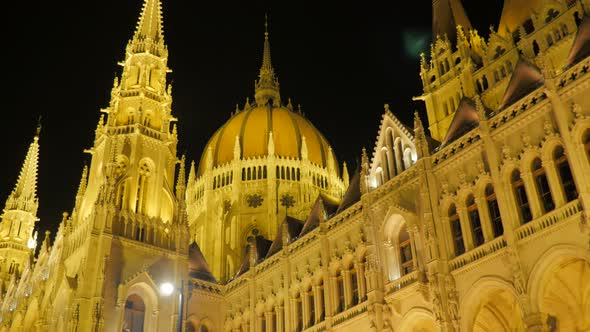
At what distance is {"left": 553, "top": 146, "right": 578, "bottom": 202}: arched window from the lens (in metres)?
23.1

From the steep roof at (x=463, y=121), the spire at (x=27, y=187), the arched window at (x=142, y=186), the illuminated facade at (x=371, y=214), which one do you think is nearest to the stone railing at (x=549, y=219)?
the illuminated facade at (x=371, y=214)

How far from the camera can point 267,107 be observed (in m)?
61.2

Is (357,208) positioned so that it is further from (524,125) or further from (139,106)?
(139,106)

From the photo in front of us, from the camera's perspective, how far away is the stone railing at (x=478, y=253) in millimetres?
24828

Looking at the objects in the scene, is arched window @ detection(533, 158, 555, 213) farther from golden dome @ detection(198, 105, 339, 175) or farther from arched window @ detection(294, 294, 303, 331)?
golden dome @ detection(198, 105, 339, 175)

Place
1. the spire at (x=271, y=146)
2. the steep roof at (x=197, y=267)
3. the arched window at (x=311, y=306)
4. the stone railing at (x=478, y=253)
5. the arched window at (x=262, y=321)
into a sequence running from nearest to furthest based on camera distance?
the stone railing at (x=478, y=253) < the arched window at (x=311, y=306) < the arched window at (x=262, y=321) < the steep roof at (x=197, y=267) < the spire at (x=271, y=146)

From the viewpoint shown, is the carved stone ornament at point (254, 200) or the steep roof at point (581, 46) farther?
the carved stone ornament at point (254, 200)

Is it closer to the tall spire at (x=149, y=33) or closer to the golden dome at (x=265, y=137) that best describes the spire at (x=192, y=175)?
the golden dome at (x=265, y=137)

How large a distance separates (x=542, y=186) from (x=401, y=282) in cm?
795

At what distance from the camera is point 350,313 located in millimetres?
31297

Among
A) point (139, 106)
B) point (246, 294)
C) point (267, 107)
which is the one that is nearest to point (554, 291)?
point (246, 294)

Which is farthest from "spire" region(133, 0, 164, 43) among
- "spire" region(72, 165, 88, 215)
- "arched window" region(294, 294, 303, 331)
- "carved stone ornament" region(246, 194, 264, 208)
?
"arched window" region(294, 294, 303, 331)

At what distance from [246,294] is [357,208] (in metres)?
11.1

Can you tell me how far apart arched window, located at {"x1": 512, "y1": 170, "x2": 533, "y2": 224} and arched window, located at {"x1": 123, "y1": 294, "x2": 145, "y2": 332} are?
23.5 m
